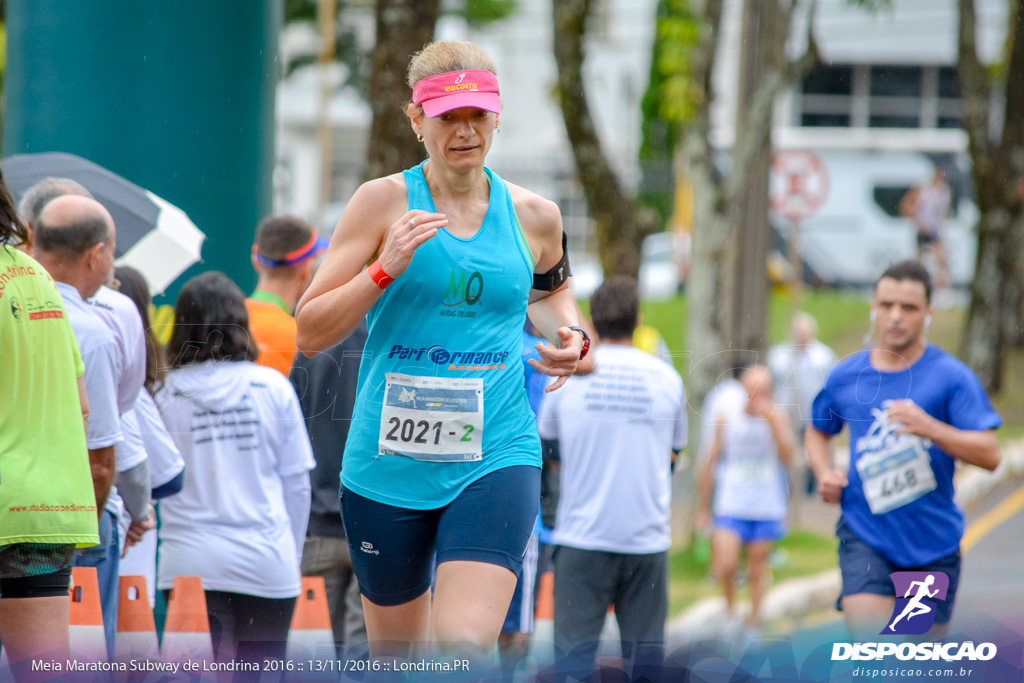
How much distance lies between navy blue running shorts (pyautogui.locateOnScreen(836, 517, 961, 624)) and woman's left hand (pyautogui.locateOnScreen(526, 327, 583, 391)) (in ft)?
6.00

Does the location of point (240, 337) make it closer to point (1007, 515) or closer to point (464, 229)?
point (464, 229)

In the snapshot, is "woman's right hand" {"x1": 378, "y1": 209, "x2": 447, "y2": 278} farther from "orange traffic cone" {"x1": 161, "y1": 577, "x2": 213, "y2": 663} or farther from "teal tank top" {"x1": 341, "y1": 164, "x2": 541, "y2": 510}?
"orange traffic cone" {"x1": 161, "y1": 577, "x2": 213, "y2": 663}

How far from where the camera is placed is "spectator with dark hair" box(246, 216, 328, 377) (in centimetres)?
494

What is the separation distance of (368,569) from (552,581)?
2409 mm

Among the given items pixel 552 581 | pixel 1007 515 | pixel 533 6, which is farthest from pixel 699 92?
pixel 533 6

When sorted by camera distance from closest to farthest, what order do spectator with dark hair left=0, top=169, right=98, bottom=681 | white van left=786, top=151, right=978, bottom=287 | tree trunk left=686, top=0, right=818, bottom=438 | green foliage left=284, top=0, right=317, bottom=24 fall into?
spectator with dark hair left=0, top=169, right=98, bottom=681
tree trunk left=686, top=0, right=818, bottom=438
green foliage left=284, top=0, right=317, bottom=24
white van left=786, top=151, right=978, bottom=287

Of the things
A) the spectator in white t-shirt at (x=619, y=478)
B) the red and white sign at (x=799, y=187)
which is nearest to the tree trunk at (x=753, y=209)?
the red and white sign at (x=799, y=187)

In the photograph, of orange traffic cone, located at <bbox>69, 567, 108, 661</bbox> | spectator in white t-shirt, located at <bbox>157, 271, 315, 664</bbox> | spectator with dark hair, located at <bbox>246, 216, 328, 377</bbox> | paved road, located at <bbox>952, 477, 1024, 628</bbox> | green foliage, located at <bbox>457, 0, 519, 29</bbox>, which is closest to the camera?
orange traffic cone, located at <bbox>69, 567, 108, 661</bbox>

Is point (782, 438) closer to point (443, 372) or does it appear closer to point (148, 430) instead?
point (148, 430)

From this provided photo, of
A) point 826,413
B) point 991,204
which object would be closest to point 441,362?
point 826,413

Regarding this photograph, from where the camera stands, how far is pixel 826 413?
16.4 ft

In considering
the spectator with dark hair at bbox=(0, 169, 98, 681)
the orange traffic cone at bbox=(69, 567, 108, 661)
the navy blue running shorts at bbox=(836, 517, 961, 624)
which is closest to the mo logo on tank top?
the spectator with dark hair at bbox=(0, 169, 98, 681)

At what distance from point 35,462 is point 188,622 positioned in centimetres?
131

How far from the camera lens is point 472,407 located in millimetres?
3434
